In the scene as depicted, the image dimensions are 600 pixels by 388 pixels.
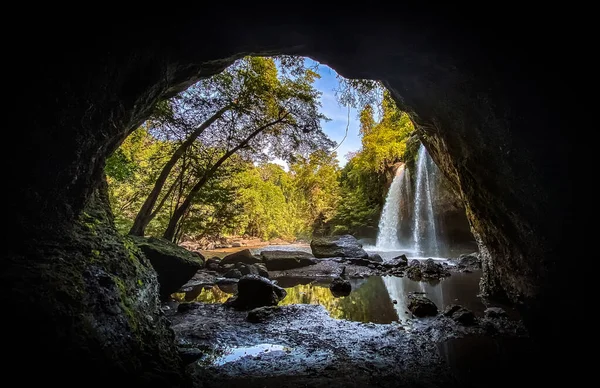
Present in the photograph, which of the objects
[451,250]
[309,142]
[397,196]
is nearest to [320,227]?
[397,196]

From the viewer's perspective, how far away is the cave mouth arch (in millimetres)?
2570

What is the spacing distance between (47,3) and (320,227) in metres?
31.5

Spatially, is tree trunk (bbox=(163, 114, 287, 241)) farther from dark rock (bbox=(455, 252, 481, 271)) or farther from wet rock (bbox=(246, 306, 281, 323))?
dark rock (bbox=(455, 252, 481, 271))

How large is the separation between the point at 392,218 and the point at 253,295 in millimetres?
19189

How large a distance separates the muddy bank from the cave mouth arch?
1029 mm

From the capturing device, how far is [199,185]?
33.7ft

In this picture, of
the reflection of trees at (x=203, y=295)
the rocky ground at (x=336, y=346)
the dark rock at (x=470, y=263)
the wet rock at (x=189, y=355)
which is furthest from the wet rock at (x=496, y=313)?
the dark rock at (x=470, y=263)

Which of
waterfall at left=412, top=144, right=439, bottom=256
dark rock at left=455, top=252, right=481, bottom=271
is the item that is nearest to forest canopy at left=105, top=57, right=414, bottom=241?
dark rock at left=455, top=252, right=481, bottom=271

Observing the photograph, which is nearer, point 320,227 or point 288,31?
A: point 288,31

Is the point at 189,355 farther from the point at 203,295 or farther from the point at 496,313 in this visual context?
the point at 496,313

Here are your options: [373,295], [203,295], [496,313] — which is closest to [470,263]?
[373,295]

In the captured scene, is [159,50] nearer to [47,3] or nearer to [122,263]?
[47,3]

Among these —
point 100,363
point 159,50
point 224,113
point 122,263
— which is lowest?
point 100,363

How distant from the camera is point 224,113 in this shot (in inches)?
407
